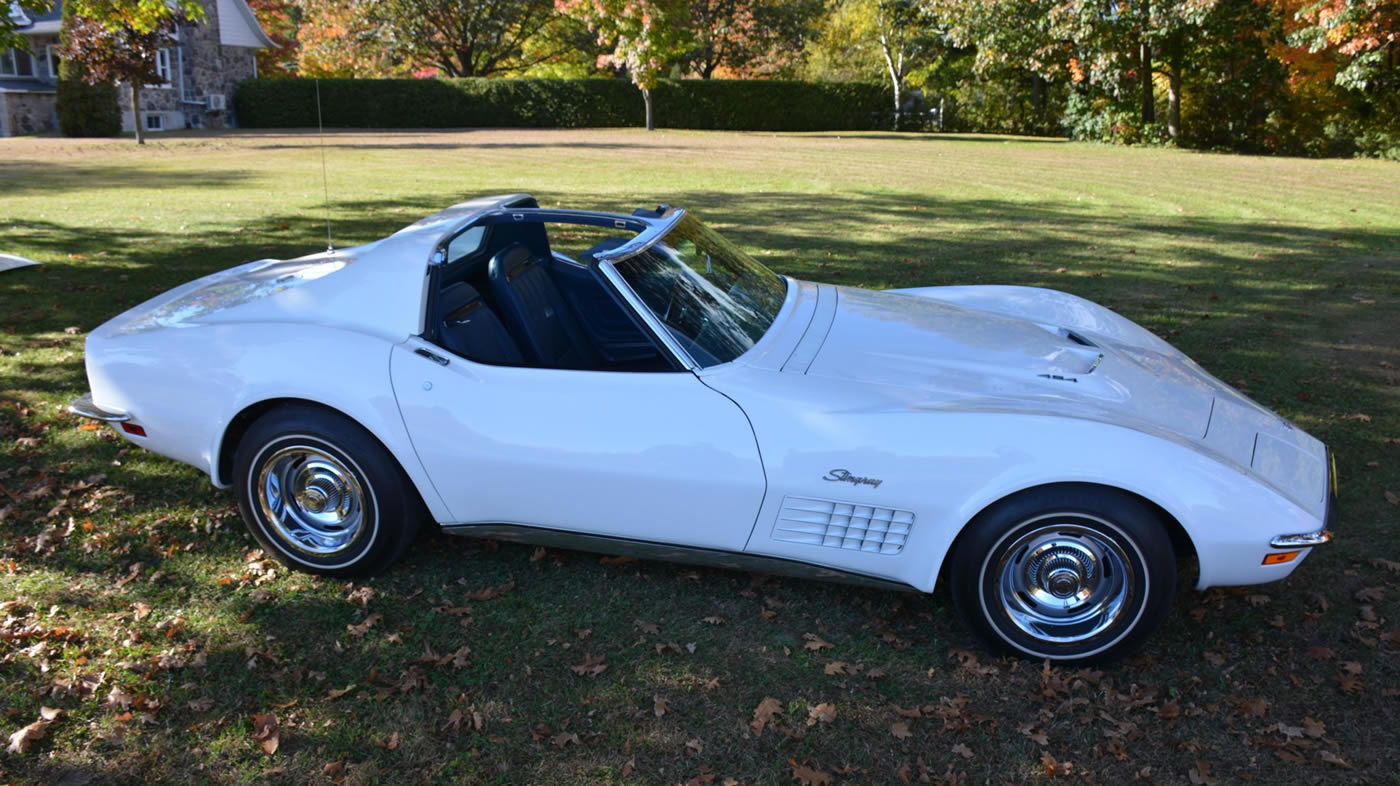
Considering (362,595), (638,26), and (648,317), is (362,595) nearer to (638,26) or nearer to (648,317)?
(648,317)

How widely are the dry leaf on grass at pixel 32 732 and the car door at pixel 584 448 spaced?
4.52 feet

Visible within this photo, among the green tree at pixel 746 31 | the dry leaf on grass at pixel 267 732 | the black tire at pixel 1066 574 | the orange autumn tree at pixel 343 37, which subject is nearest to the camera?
the dry leaf on grass at pixel 267 732

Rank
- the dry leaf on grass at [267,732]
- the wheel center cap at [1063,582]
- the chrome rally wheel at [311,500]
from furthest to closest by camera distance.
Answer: the chrome rally wheel at [311,500] → the wheel center cap at [1063,582] → the dry leaf on grass at [267,732]

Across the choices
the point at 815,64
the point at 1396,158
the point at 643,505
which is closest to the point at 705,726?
the point at 643,505

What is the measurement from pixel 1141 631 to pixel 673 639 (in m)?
1.60

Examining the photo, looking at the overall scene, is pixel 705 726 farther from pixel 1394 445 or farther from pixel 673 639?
pixel 1394 445

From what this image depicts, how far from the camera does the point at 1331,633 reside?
3645 mm

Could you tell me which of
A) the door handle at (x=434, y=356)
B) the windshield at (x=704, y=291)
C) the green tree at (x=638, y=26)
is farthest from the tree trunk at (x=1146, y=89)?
the door handle at (x=434, y=356)

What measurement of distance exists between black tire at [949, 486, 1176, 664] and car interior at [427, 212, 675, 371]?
49.8 inches

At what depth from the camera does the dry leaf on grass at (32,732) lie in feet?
9.73

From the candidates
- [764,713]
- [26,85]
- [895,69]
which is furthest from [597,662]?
[895,69]

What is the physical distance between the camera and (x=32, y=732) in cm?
302

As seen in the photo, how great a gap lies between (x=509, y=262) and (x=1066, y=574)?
2545mm

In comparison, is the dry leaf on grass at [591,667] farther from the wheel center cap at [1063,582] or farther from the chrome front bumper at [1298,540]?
the chrome front bumper at [1298,540]
